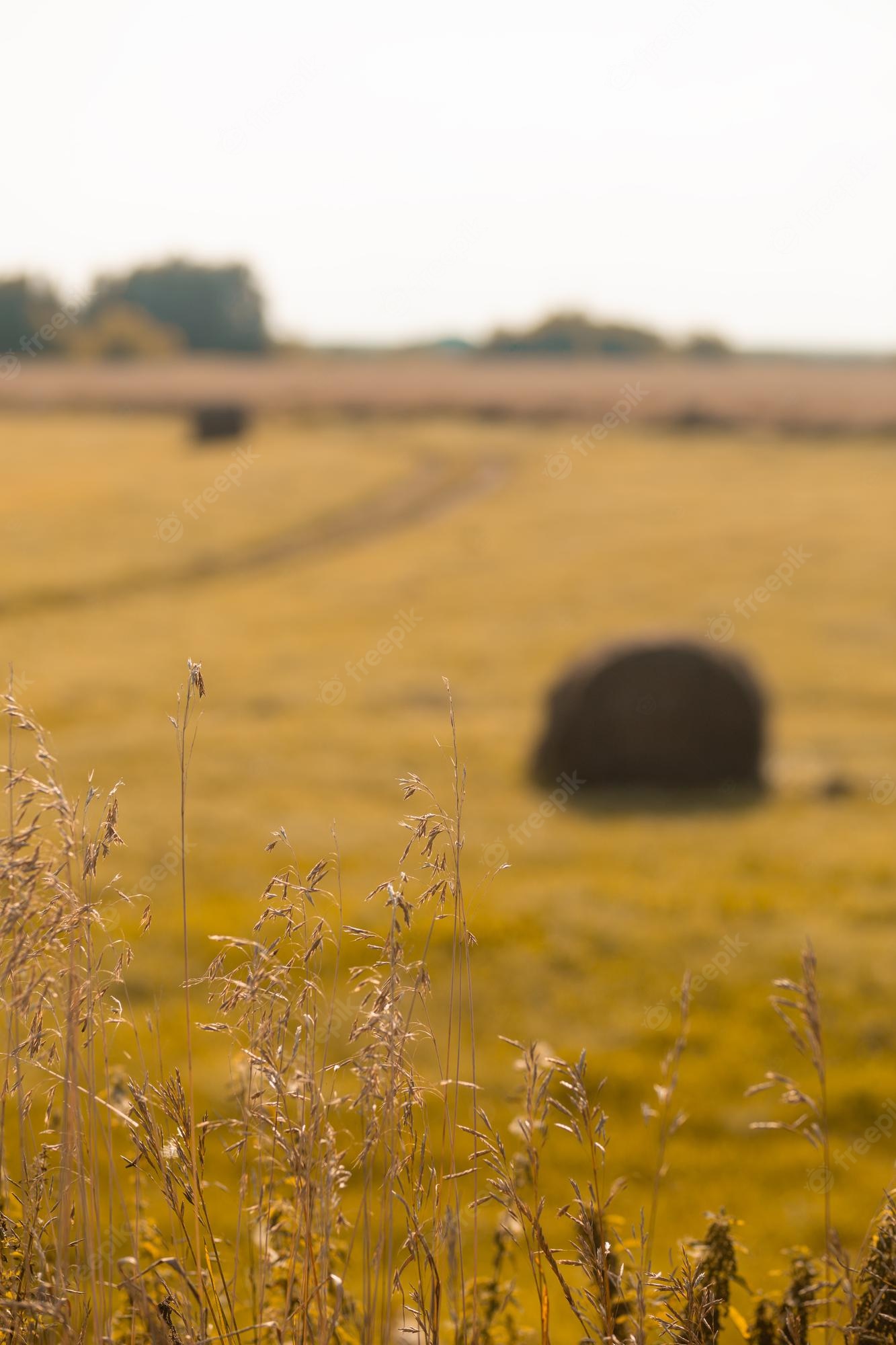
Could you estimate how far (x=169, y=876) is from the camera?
40.5 ft

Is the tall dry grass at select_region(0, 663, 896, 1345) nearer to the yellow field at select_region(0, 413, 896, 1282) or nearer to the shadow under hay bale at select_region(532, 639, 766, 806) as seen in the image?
the yellow field at select_region(0, 413, 896, 1282)

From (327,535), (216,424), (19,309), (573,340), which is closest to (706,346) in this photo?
(573,340)

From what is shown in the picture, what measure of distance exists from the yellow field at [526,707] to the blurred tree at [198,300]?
7896cm

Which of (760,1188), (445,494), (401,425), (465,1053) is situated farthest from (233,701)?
(401,425)

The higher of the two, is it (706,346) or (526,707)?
(706,346)

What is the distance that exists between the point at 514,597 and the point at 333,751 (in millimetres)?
12088

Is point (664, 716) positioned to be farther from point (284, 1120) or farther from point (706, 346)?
point (706, 346)

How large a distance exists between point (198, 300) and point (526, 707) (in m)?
120

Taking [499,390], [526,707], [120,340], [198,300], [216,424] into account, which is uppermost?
[198,300]

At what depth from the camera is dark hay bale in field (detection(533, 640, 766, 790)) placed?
1491 cm

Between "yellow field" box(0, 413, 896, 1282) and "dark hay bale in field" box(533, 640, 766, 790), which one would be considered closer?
"yellow field" box(0, 413, 896, 1282)

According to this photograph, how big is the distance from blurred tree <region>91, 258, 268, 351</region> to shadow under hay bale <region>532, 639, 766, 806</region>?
115 m

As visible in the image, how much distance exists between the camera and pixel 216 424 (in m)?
54.5

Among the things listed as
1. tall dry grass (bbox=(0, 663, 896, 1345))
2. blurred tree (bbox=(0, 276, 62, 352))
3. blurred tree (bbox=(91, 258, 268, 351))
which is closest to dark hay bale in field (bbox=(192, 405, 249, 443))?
tall dry grass (bbox=(0, 663, 896, 1345))
